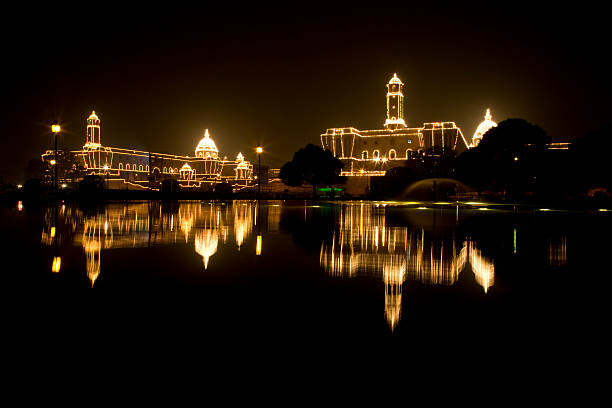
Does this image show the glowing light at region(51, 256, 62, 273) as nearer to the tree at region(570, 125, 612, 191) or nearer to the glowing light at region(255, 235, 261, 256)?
the glowing light at region(255, 235, 261, 256)

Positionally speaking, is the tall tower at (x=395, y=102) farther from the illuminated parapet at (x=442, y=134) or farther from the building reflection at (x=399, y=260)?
the building reflection at (x=399, y=260)

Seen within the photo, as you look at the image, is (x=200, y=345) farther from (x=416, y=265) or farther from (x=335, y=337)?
(x=416, y=265)

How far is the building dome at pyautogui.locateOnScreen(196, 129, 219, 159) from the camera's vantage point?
149m

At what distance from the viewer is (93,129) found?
12250cm

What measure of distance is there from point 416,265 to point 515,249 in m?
3.19

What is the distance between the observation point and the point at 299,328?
390 cm

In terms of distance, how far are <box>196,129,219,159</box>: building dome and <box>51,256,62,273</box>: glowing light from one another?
142 metres

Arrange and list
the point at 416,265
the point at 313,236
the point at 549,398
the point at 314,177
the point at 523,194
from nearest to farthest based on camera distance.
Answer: the point at 549,398 < the point at 416,265 < the point at 313,236 < the point at 523,194 < the point at 314,177

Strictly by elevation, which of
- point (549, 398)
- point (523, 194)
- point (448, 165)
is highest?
point (448, 165)

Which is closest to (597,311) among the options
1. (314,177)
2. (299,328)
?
(299,328)

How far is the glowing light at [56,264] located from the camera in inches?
253

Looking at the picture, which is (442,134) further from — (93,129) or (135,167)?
(93,129)

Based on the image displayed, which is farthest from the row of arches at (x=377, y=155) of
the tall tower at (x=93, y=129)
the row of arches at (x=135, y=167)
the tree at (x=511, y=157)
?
the tall tower at (x=93, y=129)

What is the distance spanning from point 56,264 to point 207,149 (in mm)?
146832
